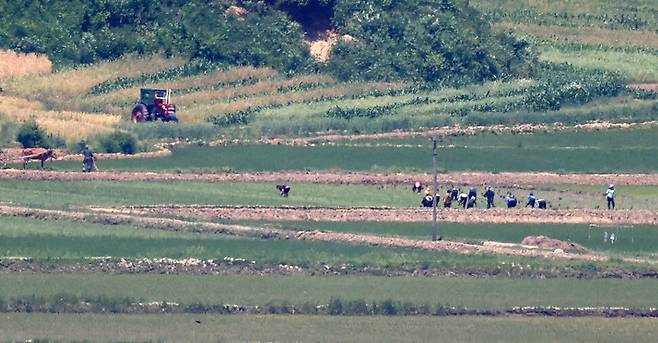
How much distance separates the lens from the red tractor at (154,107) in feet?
314

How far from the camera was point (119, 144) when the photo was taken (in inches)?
3383

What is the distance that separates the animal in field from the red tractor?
1253cm

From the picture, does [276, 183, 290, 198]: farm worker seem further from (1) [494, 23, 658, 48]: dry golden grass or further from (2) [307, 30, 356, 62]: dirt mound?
(1) [494, 23, 658, 48]: dry golden grass

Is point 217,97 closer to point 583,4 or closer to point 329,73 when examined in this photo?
point 329,73

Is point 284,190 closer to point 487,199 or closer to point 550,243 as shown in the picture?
point 487,199

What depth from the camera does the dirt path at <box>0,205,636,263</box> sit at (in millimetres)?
65062

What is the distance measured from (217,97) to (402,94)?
24.0ft

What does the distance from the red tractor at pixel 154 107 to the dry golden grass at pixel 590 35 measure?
23545mm

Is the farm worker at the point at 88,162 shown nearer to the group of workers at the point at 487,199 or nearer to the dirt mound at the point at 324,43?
the group of workers at the point at 487,199

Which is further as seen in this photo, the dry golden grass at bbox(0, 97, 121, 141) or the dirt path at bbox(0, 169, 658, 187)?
the dry golden grass at bbox(0, 97, 121, 141)

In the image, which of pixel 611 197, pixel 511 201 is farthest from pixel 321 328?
pixel 611 197

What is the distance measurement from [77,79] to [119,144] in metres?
18.7

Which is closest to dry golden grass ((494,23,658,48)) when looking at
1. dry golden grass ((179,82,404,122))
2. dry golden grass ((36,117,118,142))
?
dry golden grass ((179,82,404,122))

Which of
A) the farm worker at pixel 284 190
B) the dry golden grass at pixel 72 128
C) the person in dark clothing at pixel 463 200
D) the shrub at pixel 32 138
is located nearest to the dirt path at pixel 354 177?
the farm worker at pixel 284 190
